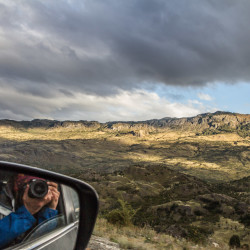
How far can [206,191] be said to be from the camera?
7731 cm

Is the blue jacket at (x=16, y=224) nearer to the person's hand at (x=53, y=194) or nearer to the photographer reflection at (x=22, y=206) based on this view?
the photographer reflection at (x=22, y=206)

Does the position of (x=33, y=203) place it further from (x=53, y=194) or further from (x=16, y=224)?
(x=53, y=194)

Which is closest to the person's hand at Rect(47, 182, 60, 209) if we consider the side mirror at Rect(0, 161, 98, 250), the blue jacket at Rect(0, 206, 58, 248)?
the side mirror at Rect(0, 161, 98, 250)

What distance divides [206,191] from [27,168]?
82.6 metres

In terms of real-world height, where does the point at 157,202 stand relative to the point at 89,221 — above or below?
below

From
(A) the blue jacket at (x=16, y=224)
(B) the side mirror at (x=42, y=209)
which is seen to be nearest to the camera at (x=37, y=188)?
(B) the side mirror at (x=42, y=209)

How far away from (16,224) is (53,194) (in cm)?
41

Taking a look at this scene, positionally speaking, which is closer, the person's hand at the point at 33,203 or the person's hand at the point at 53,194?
the person's hand at the point at 33,203

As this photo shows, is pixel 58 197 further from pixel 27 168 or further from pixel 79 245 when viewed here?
pixel 79 245

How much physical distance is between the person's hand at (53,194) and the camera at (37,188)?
2.8 inches

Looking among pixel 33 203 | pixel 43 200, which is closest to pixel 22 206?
pixel 33 203

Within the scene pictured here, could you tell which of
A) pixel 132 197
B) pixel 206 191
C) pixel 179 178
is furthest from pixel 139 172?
pixel 132 197

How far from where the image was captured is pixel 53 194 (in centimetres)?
203

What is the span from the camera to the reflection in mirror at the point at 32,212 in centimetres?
160
